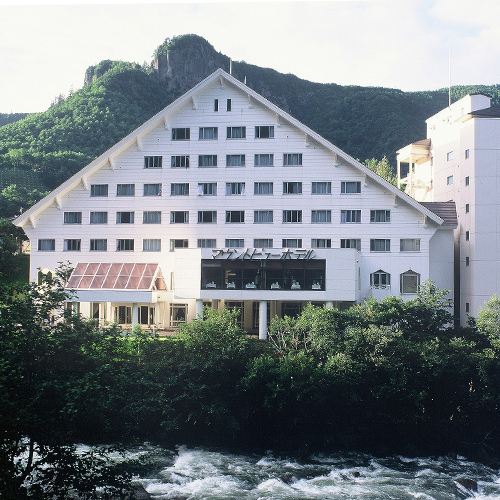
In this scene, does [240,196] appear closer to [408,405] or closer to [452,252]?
[452,252]

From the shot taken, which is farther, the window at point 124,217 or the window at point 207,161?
the window at point 124,217

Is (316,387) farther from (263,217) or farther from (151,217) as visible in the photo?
(151,217)

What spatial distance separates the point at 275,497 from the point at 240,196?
73.1 ft

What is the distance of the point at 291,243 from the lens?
3822cm

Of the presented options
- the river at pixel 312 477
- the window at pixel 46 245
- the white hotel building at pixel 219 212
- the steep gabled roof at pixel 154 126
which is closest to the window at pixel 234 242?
the white hotel building at pixel 219 212

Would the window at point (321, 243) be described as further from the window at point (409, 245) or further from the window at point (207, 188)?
the window at point (207, 188)

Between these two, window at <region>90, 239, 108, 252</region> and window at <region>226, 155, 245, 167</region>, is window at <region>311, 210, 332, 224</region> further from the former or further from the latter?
window at <region>90, 239, 108, 252</region>

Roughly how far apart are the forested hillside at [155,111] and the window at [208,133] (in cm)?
3366

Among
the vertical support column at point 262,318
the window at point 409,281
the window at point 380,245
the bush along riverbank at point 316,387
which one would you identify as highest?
the window at point 380,245

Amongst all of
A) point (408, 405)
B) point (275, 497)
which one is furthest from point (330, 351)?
point (275, 497)

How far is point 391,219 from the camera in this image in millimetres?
37656

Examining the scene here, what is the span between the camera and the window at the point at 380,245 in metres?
37.8

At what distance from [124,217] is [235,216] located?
8.17 metres

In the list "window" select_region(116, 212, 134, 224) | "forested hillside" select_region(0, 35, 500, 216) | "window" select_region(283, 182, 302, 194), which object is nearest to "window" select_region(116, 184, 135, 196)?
"window" select_region(116, 212, 134, 224)
